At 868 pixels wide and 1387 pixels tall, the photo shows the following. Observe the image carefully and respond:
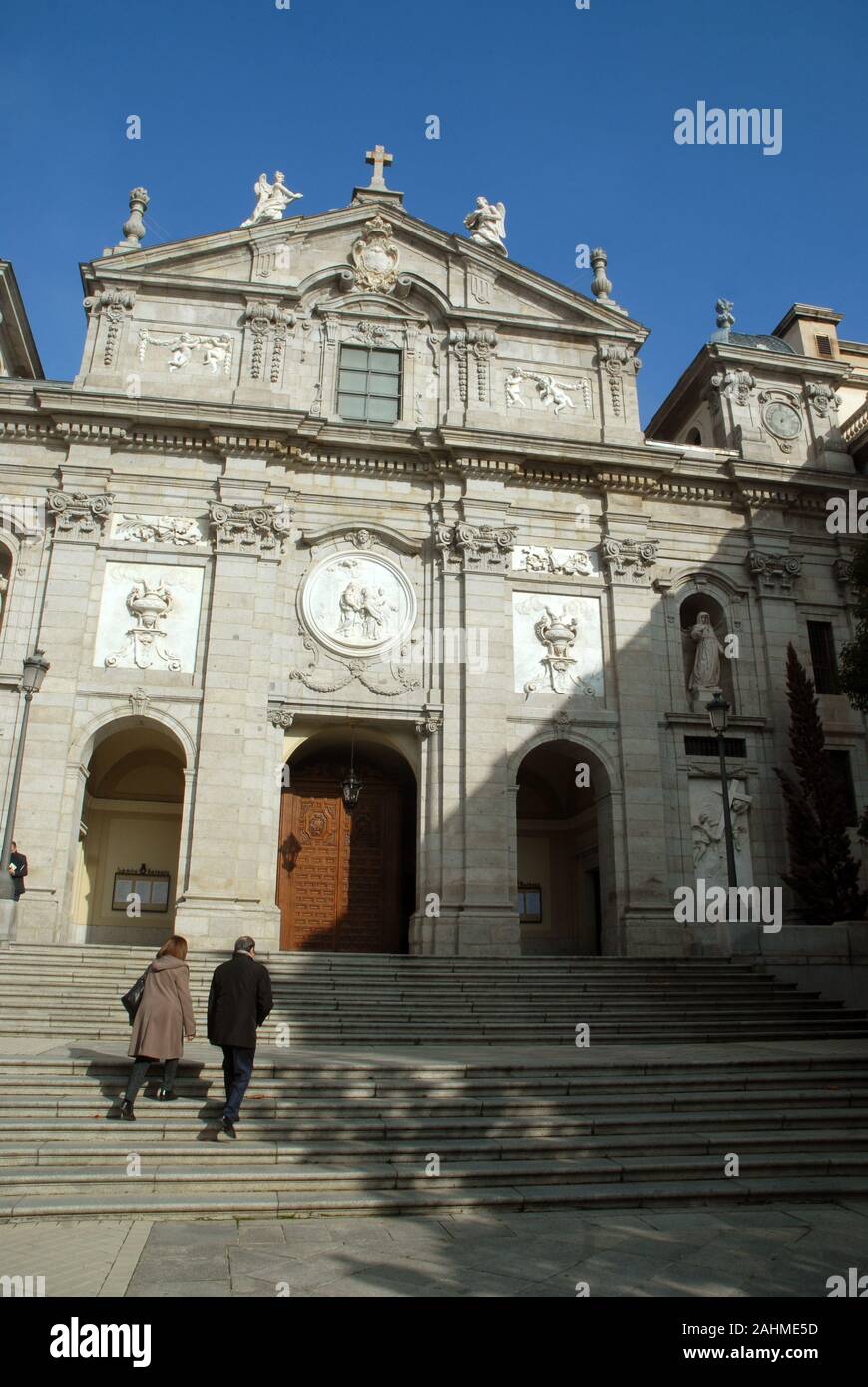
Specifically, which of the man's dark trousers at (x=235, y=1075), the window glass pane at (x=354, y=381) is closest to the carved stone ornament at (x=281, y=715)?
the window glass pane at (x=354, y=381)

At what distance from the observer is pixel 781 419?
2823 centimetres

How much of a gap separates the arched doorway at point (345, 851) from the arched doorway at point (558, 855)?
11.4 feet

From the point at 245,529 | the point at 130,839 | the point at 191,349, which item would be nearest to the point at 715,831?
the point at 245,529

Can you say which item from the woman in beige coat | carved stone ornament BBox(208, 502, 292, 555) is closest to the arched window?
carved stone ornament BBox(208, 502, 292, 555)

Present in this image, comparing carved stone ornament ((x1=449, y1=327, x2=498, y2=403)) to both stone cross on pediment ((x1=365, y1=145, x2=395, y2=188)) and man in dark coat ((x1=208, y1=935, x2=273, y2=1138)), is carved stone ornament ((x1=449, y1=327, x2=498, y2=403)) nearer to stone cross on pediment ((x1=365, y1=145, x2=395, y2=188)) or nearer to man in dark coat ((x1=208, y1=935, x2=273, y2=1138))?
stone cross on pediment ((x1=365, y1=145, x2=395, y2=188))

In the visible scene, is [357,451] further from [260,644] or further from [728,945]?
[728,945]

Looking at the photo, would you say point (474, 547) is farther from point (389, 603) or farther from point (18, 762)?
point (18, 762)

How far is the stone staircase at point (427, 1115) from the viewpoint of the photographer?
8.98 metres

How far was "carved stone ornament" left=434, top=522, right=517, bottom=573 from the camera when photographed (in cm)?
2430

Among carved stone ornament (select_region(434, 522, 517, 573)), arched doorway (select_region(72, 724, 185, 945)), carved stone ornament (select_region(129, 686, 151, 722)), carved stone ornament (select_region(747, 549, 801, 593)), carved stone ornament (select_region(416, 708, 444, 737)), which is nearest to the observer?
carved stone ornament (select_region(129, 686, 151, 722))

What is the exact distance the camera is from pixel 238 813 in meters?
21.5

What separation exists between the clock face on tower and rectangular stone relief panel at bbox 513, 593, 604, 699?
8.51 meters

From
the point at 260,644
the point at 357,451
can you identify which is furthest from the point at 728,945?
the point at 357,451
